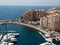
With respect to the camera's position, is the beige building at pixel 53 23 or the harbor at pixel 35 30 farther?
the beige building at pixel 53 23

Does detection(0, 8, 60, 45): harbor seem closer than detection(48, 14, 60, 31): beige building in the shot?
Yes

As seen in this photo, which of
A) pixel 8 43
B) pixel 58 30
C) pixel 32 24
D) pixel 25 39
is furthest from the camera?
pixel 32 24

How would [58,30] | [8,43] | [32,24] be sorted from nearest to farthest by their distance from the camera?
[8,43] → [58,30] → [32,24]

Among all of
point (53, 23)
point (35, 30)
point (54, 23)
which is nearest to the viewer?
point (54, 23)

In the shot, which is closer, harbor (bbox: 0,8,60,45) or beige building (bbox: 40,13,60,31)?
harbor (bbox: 0,8,60,45)

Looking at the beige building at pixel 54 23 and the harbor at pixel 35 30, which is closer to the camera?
the harbor at pixel 35 30

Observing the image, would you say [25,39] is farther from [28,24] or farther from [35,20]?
[35,20]

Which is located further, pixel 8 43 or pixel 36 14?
pixel 36 14

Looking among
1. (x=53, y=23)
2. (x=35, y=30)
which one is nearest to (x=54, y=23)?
(x=53, y=23)

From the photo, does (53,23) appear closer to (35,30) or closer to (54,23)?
(54,23)

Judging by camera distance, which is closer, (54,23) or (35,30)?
(54,23)

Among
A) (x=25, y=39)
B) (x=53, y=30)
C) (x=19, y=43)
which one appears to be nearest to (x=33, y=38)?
(x=25, y=39)
